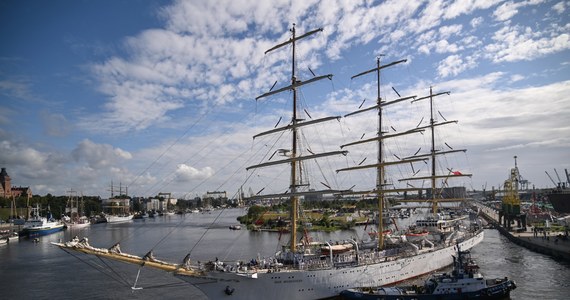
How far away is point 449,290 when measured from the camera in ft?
91.0

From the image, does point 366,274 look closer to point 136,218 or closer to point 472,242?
point 472,242

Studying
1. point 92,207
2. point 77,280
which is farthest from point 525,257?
point 92,207

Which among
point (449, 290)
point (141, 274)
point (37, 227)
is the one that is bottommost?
point (37, 227)

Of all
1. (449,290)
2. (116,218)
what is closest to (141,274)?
(449,290)

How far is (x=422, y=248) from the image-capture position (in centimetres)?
3966

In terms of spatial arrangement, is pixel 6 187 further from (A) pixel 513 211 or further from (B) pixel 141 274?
(A) pixel 513 211

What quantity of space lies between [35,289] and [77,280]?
4015 millimetres

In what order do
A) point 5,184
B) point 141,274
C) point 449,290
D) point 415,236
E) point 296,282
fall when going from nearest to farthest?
point 296,282 < point 449,290 < point 141,274 < point 415,236 < point 5,184

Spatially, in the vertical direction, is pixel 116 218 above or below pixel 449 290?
below

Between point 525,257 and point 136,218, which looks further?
point 136,218

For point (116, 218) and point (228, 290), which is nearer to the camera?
point (228, 290)

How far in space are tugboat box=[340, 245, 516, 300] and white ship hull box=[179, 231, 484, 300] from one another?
1.13 metres

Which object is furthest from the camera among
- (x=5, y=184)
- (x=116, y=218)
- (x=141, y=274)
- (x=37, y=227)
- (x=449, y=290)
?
(x=5, y=184)

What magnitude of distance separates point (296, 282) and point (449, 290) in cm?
1085
